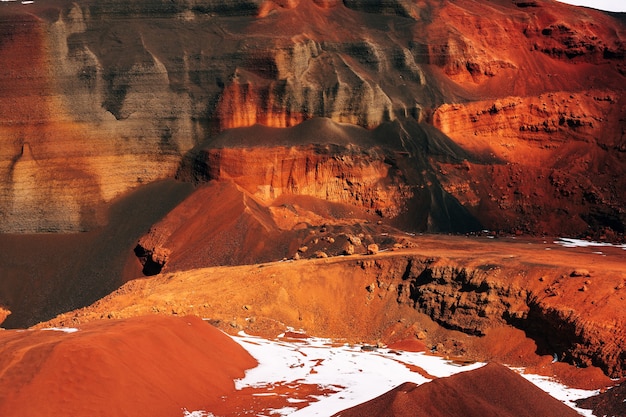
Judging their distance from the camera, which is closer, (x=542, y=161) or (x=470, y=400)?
(x=470, y=400)

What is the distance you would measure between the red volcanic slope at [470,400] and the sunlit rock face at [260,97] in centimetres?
2484

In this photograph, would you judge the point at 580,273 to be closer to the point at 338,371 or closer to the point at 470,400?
the point at 338,371

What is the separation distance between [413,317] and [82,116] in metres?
20.6

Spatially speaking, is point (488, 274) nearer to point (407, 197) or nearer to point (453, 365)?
point (453, 365)

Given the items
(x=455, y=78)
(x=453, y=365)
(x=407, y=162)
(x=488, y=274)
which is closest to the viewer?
(x=453, y=365)

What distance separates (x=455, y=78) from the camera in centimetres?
5322

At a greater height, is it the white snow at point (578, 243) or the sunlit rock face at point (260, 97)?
the sunlit rock face at point (260, 97)

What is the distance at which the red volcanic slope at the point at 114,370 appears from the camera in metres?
17.7

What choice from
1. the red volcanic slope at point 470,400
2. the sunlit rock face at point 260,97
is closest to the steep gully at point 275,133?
the sunlit rock face at point 260,97

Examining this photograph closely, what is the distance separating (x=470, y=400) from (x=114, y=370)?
783 centimetres

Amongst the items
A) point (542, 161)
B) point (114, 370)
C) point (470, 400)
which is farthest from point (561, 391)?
point (542, 161)

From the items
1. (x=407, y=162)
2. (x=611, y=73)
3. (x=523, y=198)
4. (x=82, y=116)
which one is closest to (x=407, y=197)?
(x=407, y=162)

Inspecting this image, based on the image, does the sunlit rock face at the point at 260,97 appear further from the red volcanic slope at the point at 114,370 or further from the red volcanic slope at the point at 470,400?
the red volcanic slope at the point at 470,400

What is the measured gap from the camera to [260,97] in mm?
43875
